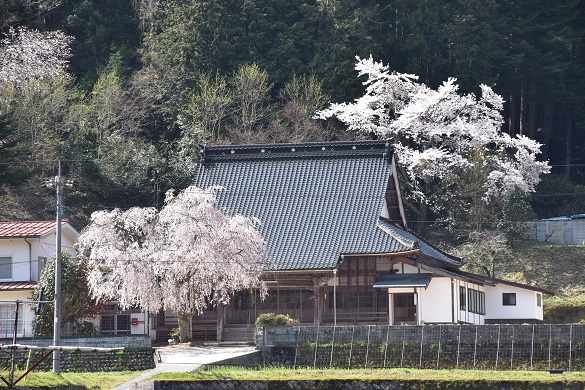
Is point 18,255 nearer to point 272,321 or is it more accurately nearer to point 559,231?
point 272,321

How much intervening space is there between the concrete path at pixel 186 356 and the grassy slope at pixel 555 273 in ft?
47.5

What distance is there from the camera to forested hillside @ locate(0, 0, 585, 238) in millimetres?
54406

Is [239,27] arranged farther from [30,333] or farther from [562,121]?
[30,333]

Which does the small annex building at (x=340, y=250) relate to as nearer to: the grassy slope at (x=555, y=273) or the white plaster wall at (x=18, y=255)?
the grassy slope at (x=555, y=273)

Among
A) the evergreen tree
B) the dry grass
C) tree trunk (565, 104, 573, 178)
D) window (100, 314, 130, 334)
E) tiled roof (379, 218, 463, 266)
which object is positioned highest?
tree trunk (565, 104, 573, 178)

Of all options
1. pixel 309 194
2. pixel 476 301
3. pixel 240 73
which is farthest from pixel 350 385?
pixel 240 73

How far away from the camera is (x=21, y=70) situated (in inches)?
2238

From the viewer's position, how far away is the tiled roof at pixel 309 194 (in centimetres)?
4375

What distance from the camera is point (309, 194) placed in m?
47.4

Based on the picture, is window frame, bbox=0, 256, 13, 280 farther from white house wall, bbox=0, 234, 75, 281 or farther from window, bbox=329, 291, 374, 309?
window, bbox=329, 291, 374, 309

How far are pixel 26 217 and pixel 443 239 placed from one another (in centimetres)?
1886

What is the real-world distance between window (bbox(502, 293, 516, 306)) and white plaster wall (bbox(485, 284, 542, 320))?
11 cm

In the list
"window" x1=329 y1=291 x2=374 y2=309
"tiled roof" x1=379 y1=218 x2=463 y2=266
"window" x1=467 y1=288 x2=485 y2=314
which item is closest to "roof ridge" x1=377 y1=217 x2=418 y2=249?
"tiled roof" x1=379 y1=218 x2=463 y2=266

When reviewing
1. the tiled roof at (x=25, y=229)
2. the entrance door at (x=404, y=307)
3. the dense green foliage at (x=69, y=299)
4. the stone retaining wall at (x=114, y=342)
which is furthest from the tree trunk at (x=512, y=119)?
the stone retaining wall at (x=114, y=342)
